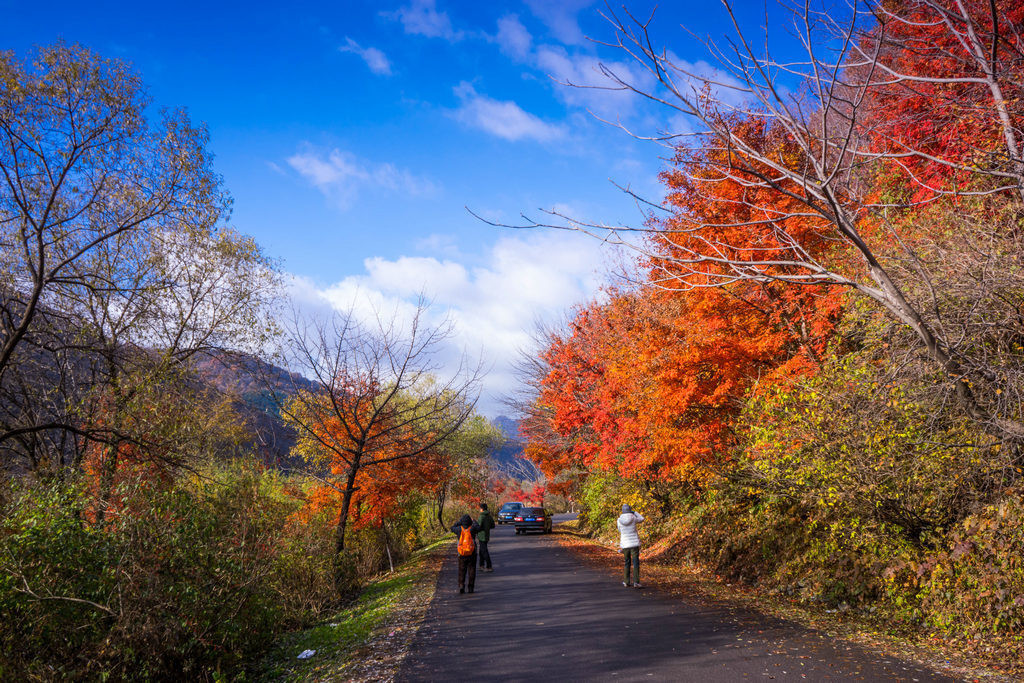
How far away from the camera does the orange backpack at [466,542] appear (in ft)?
39.6

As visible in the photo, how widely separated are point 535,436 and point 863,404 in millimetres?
22034

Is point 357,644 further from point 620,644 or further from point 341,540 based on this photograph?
point 341,540

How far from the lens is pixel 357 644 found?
8.52m

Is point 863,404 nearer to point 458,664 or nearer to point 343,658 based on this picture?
point 458,664

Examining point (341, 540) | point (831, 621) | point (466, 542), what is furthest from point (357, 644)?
point (341, 540)

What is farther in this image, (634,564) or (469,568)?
(469,568)

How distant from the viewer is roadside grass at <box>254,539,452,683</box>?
7.15 m

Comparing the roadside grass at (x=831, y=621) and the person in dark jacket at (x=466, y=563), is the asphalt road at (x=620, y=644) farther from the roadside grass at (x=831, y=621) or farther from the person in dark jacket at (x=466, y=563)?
the person in dark jacket at (x=466, y=563)

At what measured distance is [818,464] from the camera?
30.1 feet

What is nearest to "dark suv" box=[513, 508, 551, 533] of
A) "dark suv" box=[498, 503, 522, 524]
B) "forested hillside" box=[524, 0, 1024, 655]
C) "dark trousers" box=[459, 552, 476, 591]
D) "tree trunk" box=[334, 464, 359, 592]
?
"dark suv" box=[498, 503, 522, 524]

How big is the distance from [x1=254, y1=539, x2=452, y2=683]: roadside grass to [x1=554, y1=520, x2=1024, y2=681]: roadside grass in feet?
16.6

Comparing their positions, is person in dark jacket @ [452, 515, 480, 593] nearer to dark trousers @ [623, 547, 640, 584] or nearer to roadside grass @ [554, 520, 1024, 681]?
dark trousers @ [623, 547, 640, 584]

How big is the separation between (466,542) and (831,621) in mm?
6675

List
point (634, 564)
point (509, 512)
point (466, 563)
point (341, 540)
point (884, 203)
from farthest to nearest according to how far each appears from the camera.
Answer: point (509, 512) → point (341, 540) → point (466, 563) → point (634, 564) → point (884, 203)
